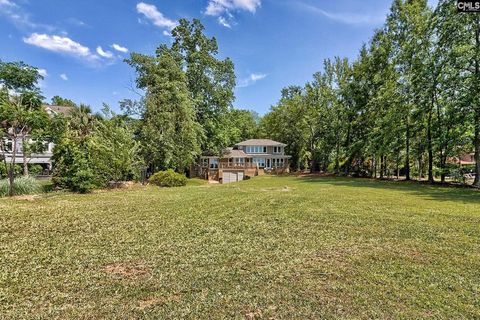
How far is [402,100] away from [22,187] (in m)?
31.1

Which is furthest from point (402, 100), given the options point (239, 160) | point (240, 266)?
point (240, 266)

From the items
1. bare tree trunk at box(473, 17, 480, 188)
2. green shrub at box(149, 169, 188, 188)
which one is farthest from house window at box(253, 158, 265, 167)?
bare tree trunk at box(473, 17, 480, 188)

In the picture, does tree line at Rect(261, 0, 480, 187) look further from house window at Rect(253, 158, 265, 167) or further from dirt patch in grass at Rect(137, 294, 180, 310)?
dirt patch in grass at Rect(137, 294, 180, 310)

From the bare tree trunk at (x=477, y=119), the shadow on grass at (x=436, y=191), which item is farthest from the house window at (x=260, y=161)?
the bare tree trunk at (x=477, y=119)

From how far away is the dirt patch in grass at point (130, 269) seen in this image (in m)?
4.76

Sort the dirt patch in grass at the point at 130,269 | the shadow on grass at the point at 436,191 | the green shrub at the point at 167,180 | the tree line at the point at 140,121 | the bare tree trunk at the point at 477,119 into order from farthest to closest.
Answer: the green shrub at the point at 167,180, the bare tree trunk at the point at 477,119, the tree line at the point at 140,121, the shadow on grass at the point at 436,191, the dirt patch in grass at the point at 130,269

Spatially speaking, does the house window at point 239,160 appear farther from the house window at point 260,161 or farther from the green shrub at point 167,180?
the green shrub at point 167,180

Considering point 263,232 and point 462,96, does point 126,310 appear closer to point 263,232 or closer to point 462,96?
point 263,232

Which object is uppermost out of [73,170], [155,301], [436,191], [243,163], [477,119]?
[477,119]

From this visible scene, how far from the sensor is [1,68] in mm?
18000

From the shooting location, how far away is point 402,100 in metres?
25.8

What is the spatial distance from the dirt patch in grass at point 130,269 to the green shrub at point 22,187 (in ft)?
46.8

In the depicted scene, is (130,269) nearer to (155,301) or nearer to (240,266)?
(155,301)

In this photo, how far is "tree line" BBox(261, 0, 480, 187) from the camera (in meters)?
20.4
